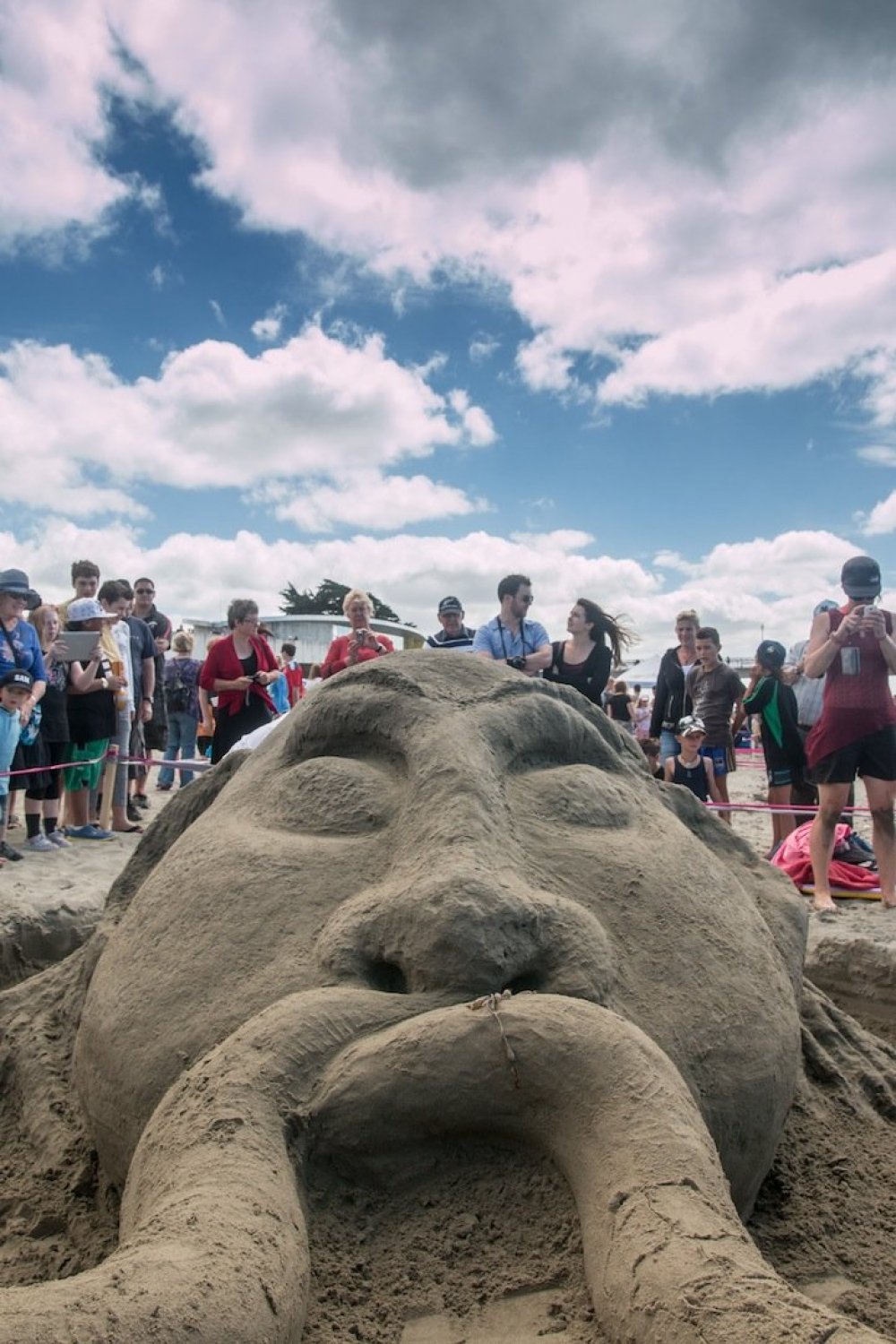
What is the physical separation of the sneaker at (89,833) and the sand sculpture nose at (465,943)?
5064mm

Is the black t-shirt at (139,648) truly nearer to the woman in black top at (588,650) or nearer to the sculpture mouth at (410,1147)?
the woman in black top at (588,650)

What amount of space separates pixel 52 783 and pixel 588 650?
3.23 meters

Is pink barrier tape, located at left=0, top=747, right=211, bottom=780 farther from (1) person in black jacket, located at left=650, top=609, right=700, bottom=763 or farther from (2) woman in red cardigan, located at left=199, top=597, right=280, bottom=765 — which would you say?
(1) person in black jacket, located at left=650, top=609, right=700, bottom=763

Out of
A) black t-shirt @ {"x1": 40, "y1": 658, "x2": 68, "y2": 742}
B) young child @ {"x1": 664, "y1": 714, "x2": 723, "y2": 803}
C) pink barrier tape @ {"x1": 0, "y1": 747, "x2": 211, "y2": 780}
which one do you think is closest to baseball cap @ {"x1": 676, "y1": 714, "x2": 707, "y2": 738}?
young child @ {"x1": 664, "y1": 714, "x2": 723, "y2": 803}

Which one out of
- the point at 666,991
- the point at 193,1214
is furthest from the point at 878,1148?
the point at 193,1214

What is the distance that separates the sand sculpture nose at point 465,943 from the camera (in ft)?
6.26

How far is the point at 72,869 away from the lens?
5605mm

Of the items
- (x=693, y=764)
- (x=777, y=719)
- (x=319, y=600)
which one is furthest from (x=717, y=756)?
(x=319, y=600)

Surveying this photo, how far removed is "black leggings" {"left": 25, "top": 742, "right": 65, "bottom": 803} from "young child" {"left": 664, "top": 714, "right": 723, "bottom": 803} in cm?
369

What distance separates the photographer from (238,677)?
6289mm

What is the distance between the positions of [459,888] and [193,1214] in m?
0.74

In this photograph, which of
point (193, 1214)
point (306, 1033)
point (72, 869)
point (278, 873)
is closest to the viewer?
point (193, 1214)

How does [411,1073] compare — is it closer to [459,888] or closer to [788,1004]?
[459,888]

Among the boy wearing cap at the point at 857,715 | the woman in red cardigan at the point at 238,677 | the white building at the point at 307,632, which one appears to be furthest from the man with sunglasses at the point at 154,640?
the white building at the point at 307,632
